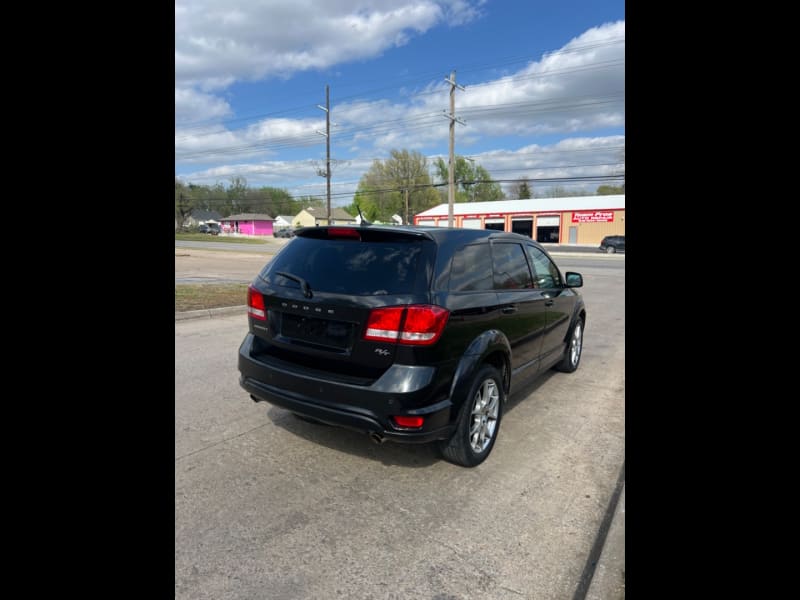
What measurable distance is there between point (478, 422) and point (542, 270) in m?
2.10

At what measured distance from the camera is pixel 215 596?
7.48 feet

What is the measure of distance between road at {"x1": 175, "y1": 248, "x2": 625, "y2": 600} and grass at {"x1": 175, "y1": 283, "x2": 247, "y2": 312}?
539cm

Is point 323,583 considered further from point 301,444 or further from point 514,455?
point 514,455

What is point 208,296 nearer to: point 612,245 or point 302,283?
point 302,283

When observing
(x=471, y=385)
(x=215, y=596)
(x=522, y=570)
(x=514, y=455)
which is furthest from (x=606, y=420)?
(x=215, y=596)

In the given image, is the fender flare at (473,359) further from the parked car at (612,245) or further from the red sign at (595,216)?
the red sign at (595,216)

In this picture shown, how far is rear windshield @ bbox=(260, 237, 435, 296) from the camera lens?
10.6 feet

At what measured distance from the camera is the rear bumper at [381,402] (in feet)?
10.0

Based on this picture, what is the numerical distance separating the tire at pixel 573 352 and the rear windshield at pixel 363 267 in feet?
10.4

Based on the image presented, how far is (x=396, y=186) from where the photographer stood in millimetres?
82250

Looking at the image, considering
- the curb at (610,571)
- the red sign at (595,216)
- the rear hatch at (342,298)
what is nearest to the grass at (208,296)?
the rear hatch at (342,298)

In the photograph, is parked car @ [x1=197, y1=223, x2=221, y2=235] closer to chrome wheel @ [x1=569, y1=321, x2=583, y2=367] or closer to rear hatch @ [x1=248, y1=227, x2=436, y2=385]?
chrome wheel @ [x1=569, y1=321, x2=583, y2=367]
